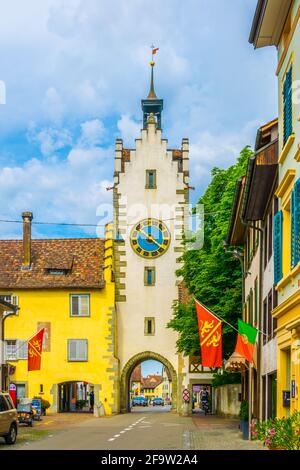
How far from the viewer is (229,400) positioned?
51.3 metres

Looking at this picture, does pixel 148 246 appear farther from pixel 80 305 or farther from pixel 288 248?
pixel 288 248

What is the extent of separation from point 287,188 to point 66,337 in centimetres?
4160

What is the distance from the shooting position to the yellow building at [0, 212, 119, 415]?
59.3 meters

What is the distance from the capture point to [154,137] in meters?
65.1

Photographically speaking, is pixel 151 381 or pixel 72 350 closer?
pixel 72 350

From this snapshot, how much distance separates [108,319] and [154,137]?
47.7ft

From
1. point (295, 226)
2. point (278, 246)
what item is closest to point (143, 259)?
point (278, 246)

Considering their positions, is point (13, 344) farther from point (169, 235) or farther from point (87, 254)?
point (169, 235)

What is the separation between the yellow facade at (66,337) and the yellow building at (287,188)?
3789cm

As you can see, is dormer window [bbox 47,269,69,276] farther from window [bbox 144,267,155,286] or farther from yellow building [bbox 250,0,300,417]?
yellow building [bbox 250,0,300,417]

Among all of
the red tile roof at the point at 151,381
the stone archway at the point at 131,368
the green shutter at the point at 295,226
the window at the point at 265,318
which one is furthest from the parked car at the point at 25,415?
the red tile roof at the point at 151,381

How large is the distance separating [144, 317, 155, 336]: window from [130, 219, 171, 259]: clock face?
177 inches
